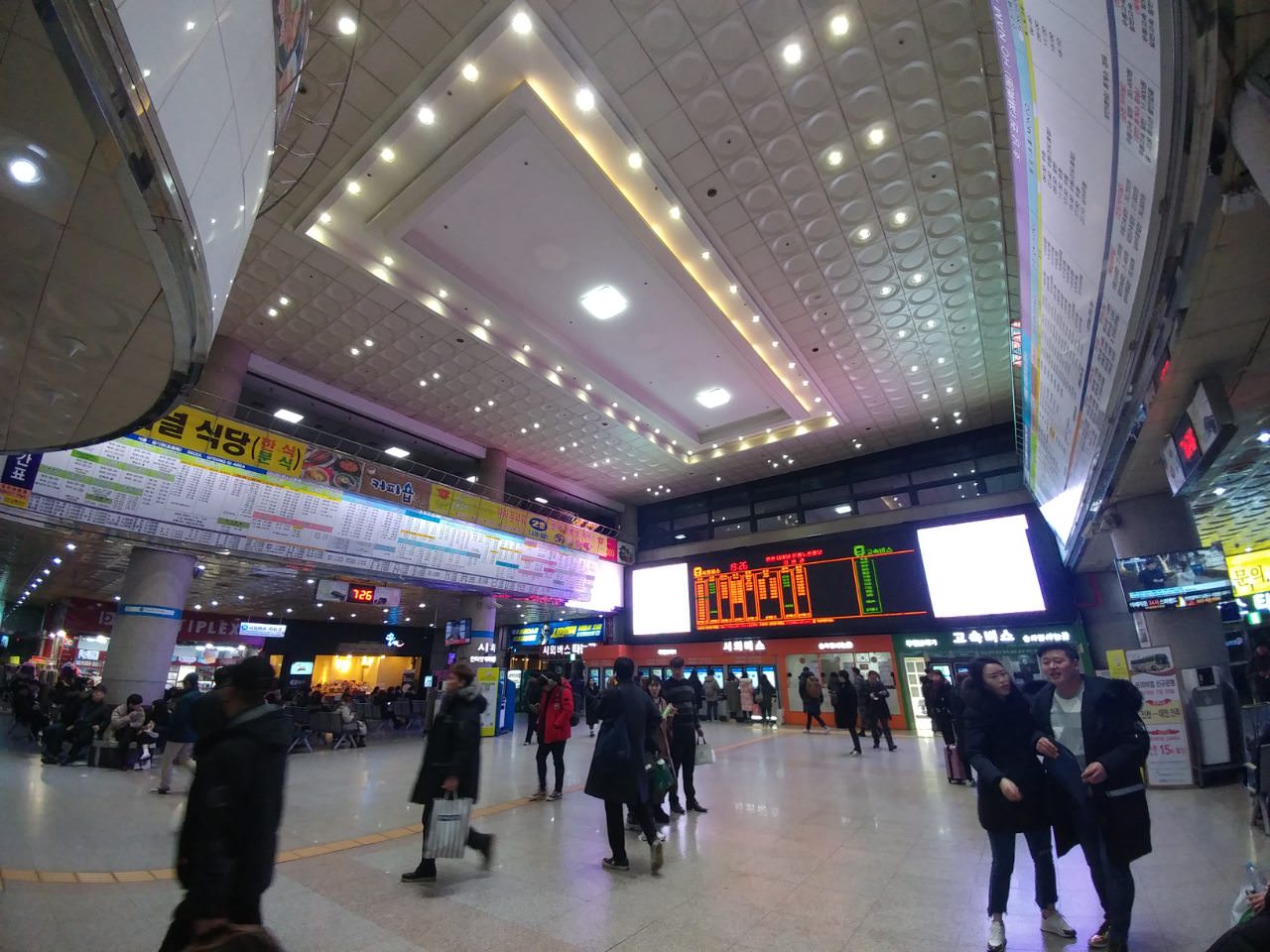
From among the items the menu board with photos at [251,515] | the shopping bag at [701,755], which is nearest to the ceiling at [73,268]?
the menu board with photos at [251,515]

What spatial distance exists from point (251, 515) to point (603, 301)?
23.0ft

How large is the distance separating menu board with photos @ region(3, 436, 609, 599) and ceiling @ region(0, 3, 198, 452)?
5.15m

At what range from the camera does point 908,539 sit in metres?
14.8

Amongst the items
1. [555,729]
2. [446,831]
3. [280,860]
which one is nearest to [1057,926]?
[446,831]

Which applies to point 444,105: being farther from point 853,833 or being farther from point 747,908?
point 853,833

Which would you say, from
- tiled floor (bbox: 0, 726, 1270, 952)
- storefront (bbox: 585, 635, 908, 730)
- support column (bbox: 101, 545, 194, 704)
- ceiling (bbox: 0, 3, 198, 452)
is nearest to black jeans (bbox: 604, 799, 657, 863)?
tiled floor (bbox: 0, 726, 1270, 952)

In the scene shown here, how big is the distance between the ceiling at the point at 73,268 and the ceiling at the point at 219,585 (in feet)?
21.6

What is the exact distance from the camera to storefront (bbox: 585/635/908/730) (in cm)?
1449

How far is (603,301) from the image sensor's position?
9773 mm

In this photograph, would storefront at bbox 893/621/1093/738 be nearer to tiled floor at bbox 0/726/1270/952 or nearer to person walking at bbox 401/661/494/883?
tiled floor at bbox 0/726/1270/952

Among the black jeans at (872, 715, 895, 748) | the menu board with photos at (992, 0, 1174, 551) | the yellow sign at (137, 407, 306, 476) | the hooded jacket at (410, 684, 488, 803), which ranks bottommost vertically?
the black jeans at (872, 715, 895, 748)

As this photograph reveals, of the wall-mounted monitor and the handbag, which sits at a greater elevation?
the wall-mounted monitor

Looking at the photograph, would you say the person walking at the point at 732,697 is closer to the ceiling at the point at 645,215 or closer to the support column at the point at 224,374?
the ceiling at the point at 645,215

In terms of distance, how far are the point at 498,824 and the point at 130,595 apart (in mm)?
7654
